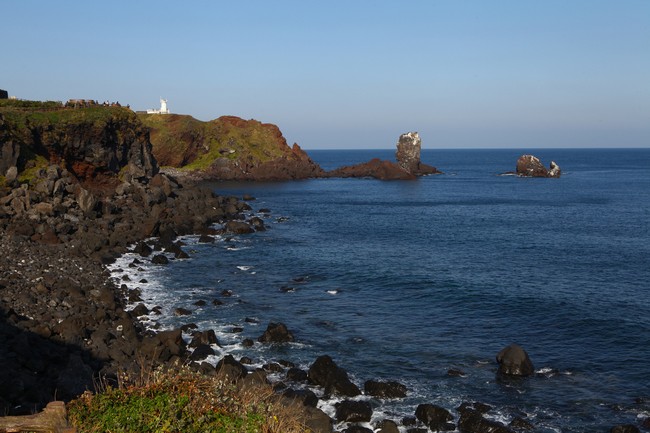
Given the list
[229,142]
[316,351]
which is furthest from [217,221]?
[229,142]

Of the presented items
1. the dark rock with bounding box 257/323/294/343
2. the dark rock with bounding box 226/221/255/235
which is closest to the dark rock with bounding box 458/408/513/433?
the dark rock with bounding box 257/323/294/343

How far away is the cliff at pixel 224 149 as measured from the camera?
501 ft

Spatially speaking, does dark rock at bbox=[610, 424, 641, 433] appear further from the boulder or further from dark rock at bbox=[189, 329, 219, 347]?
dark rock at bbox=[189, 329, 219, 347]

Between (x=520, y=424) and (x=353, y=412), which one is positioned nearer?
(x=520, y=424)

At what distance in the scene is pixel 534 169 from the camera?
171625mm

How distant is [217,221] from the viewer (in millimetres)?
81188

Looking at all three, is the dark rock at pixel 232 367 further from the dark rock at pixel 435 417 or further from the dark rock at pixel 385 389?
the dark rock at pixel 435 417

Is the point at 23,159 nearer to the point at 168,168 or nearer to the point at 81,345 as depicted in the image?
the point at 81,345

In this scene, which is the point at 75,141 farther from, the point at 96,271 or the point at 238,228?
the point at 96,271

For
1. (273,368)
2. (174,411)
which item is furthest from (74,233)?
(174,411)

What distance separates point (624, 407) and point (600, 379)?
9.96ft

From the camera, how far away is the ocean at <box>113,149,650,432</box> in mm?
29453

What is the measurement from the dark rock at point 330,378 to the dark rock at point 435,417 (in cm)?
370

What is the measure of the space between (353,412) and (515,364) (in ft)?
31.9
